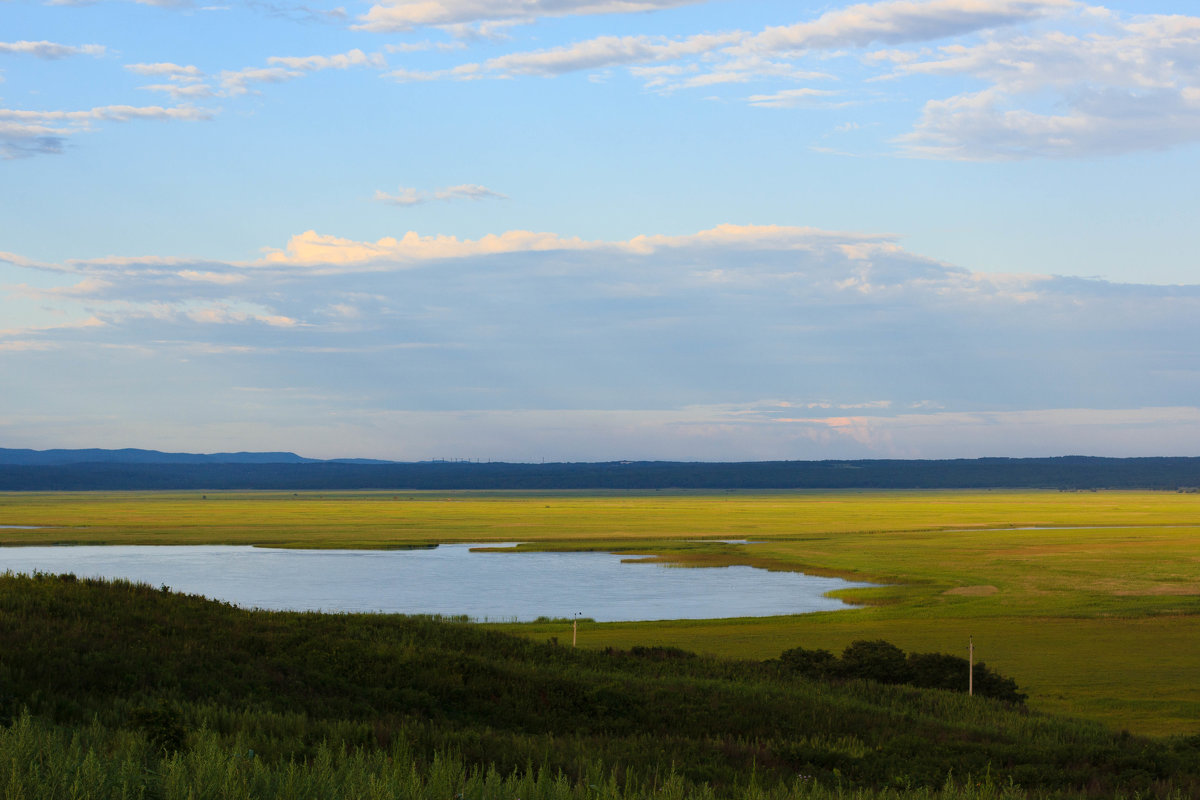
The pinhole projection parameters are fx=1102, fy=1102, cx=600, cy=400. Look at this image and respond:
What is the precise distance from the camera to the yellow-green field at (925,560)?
39062 mm

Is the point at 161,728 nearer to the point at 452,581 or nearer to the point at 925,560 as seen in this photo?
the point at 452,581

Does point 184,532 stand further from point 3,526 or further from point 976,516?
point 976,516

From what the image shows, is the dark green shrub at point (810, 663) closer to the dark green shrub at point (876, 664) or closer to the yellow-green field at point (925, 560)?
the dark green shrub at point (876, 664)

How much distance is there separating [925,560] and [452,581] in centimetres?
3349

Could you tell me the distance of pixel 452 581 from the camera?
66375 mm

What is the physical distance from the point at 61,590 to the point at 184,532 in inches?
3254

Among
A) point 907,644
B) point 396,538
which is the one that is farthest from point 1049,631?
point 396,538

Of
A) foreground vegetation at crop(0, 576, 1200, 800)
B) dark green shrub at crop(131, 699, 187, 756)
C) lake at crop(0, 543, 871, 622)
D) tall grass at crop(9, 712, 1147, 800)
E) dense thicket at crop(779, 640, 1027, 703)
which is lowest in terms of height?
lake at crop(0, 543, 871, 622)

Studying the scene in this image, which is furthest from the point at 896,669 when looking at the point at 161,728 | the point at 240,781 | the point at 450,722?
the point at 240,781

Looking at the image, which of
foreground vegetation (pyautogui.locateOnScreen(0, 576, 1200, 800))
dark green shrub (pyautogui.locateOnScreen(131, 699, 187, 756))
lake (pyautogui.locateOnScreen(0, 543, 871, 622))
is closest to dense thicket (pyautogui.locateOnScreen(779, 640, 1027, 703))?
A: foreground vegetation (pyautogui.locateOnScreen(0, 576, 1200, 800))

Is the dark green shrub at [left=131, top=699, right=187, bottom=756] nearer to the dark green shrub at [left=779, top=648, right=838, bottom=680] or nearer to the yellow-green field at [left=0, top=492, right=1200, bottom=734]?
the dark green shrub at [left=779, top=648, right=838, bottom=680]

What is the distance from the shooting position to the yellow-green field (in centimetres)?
3906

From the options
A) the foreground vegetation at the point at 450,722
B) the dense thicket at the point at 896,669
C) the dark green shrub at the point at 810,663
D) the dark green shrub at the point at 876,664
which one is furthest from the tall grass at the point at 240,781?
the dark green shrub at the point at 876,664

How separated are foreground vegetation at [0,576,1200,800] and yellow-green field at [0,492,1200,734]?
38.0 feet
